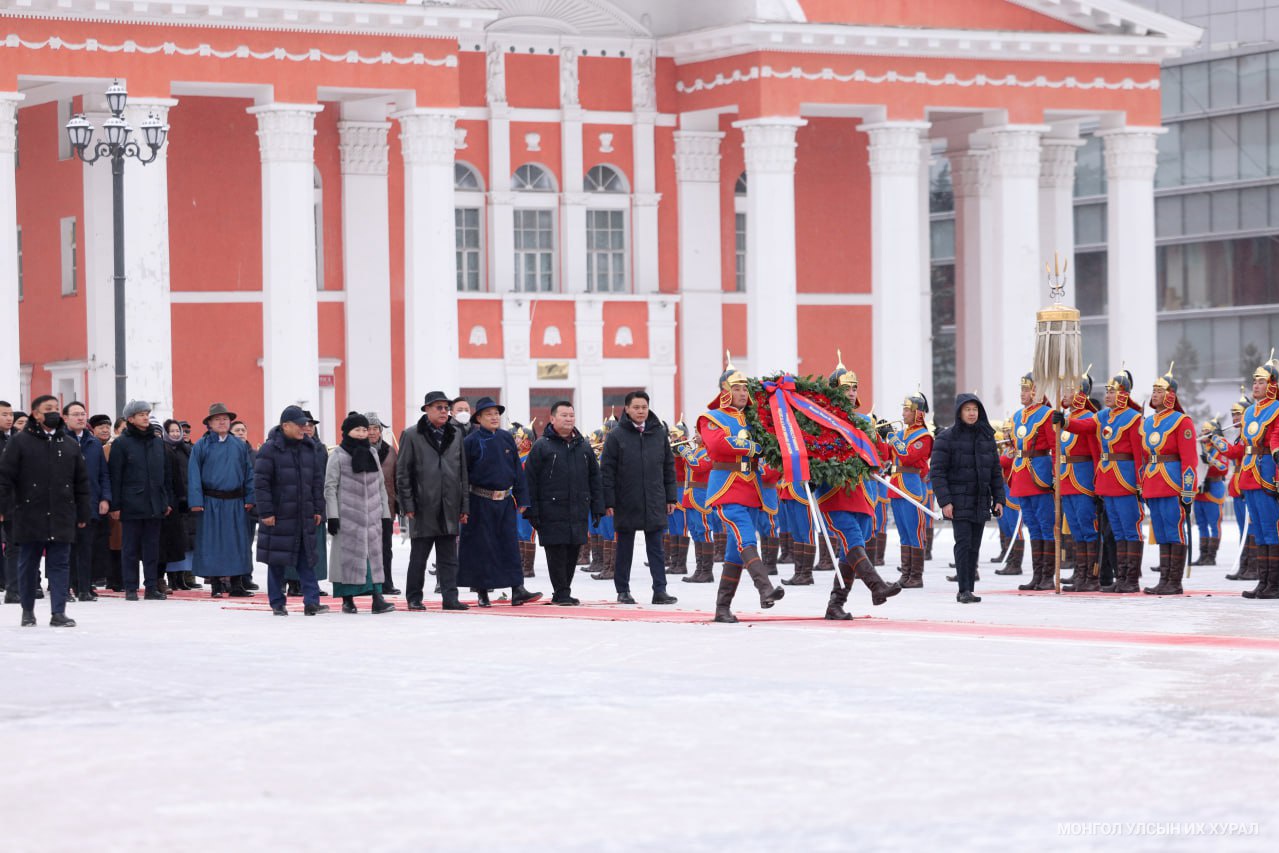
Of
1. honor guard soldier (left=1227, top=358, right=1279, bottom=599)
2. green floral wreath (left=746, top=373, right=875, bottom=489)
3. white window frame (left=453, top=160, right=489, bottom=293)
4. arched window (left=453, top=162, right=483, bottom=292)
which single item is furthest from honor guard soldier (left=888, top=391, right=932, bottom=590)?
arched window (left=453, top=162, right=483, bottom=292)

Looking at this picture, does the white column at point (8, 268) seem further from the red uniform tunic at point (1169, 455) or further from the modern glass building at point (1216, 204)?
the modern glass building at point (1216, 204)

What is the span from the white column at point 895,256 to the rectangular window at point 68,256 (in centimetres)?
1357

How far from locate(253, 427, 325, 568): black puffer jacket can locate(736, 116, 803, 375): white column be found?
2240 centimetres

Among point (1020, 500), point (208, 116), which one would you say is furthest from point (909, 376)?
point (1020, 500)

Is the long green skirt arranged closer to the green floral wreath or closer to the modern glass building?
the green floral wreath

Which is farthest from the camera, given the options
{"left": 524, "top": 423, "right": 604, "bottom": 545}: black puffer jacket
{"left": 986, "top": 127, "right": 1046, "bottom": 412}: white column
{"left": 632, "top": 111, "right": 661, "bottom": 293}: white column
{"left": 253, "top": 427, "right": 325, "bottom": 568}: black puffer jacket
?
{"left": 632, "top": 111, "right": 661, "bottom": 293}: white column

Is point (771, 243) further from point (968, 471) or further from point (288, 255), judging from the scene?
point (968, 471)

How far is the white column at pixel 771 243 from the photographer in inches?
1594

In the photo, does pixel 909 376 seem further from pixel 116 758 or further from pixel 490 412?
pixel 116 758

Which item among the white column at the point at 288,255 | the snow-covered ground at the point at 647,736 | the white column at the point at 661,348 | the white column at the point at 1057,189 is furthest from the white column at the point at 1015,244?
the snow-covered ground at the point at 647,736

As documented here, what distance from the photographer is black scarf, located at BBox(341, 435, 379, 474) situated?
61.4 feet

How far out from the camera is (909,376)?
4206cm

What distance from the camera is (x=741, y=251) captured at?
45.0 m

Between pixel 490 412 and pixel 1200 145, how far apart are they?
169 ft
